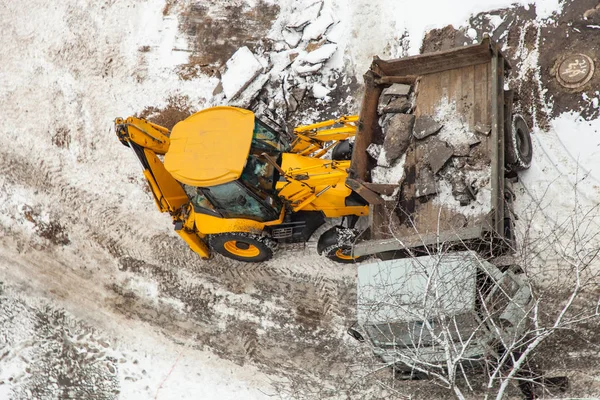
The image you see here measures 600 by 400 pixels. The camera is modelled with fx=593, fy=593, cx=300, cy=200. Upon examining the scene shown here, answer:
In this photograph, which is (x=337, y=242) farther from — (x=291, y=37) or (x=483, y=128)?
(x=291, y=37)

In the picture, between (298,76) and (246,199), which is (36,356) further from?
(298,76)

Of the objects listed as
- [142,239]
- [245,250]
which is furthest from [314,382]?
[142,239]

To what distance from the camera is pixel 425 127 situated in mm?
8508

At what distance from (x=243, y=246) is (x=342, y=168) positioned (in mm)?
2269

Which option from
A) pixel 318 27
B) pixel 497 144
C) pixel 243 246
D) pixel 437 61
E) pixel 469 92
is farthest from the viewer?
pixel 318 27

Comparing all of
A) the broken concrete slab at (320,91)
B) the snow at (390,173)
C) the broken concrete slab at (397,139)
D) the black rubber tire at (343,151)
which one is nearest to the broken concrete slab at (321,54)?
the broken concrete slab at (320,91)

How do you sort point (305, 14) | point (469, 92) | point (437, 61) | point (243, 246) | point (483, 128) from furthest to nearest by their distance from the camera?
point (305, 14) < point (243, 246) < point (437, 61) < point (469, 92) < point (483, 128)

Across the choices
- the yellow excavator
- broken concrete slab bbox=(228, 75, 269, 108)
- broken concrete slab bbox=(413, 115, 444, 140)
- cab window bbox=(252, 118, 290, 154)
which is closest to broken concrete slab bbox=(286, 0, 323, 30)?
broken concrete slab bbox=(228, 75, 269, 108)

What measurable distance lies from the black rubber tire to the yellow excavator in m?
0.02

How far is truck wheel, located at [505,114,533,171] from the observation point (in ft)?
27.1

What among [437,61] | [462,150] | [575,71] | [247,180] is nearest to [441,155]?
[462,150]

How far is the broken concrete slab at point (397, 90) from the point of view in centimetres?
884

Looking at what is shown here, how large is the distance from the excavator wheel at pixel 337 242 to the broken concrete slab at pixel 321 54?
347cm

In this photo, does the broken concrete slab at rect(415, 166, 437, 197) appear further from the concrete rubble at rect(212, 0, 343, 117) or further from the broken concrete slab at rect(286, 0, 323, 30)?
the broken concrete slab at rect(286, 0, 323, 30)
